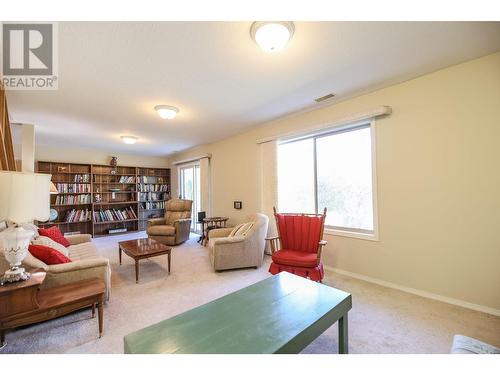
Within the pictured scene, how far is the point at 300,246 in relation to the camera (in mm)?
2717

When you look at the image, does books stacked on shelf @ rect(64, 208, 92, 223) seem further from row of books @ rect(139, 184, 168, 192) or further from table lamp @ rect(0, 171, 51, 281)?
table lamp @ rect(0, 171, 51, 281)

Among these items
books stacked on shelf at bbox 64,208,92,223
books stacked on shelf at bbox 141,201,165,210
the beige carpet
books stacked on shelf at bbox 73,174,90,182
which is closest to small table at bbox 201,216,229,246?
the beige carpet

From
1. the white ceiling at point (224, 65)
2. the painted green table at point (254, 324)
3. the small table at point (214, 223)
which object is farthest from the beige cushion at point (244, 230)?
the white ceiling at point (224, 65)

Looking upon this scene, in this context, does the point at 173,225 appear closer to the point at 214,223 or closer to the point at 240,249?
the point at 214,223

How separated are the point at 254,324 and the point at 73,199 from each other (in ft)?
20.5

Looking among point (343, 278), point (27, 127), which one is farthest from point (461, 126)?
point (27, 127)

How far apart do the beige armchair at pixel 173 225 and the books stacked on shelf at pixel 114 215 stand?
1.75 m

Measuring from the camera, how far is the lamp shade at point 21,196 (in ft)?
4.72

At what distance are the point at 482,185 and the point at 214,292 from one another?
289 centimetres

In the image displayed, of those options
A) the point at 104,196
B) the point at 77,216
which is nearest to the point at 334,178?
the point at 104,196

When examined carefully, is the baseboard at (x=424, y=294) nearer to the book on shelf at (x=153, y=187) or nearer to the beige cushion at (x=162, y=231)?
the beige cushion at (x=162, y=231)

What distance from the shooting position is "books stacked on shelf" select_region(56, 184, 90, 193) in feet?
17.6

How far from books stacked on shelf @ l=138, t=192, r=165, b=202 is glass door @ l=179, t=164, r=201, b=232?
82cm

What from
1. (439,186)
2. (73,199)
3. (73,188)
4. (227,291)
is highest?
(73,188)
